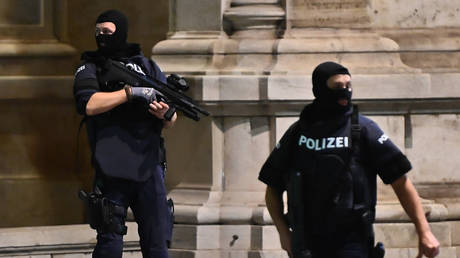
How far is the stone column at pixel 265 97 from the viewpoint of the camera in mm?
11219

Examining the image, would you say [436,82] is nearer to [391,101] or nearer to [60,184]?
[391,101]

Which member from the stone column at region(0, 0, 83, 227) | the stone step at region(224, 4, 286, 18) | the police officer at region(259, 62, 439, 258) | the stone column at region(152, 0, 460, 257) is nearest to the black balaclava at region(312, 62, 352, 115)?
the police officer at region(259, 62, 439, 258)

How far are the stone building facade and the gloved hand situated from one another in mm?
1959

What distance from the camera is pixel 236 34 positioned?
11555 mm

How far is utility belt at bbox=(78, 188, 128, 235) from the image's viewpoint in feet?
30.1

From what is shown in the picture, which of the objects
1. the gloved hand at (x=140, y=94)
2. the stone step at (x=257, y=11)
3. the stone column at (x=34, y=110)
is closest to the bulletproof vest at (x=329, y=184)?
the gloved hand at (x=140, y=94)

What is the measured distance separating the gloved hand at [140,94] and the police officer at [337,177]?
138 centimetres

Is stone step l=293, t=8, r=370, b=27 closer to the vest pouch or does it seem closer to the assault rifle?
the assault rifle

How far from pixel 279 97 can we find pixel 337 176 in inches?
133

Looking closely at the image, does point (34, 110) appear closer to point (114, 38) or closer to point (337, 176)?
point (114, 38)

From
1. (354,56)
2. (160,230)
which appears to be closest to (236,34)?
(354,56)

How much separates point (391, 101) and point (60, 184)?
331 cm

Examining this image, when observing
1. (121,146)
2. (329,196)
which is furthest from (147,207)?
(329,196)

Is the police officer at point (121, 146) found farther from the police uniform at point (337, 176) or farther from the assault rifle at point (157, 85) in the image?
the police uniform at point (337, 176)
